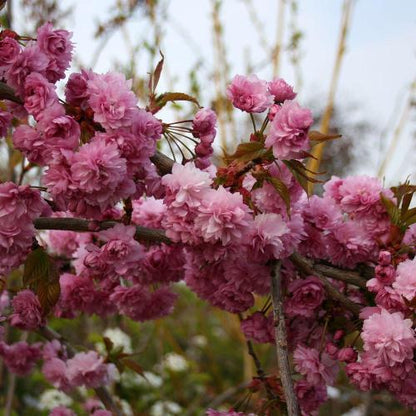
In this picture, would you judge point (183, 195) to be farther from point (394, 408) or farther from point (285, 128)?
point (394, 408)

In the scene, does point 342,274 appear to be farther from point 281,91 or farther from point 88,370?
point 88,370

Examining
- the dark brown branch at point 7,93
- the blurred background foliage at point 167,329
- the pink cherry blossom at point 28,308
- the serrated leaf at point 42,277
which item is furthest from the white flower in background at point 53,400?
the dark brown branch at point 7,93

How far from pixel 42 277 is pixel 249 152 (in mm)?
542

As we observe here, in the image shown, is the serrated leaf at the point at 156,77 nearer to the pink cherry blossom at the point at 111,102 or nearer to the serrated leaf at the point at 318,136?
the pink cherry blossom at the point at 111,102

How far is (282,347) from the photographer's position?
1.32 m

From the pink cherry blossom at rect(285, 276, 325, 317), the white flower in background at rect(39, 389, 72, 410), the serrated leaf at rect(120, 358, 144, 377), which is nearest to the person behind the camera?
the pink cherry blossom at rect(285, 276, 325, 317)

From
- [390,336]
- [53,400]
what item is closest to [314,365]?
[390,336]

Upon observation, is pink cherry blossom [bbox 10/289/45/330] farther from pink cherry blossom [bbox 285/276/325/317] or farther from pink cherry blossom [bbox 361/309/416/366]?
pink cherry blossom [bbox 361/309/416/366]

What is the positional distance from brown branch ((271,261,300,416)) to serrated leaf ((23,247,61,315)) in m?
0.49

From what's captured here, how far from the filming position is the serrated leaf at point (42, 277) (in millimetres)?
1425

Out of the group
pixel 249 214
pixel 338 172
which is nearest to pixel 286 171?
pixel 249 214

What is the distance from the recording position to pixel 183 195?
1.27m

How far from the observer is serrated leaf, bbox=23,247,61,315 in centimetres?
142

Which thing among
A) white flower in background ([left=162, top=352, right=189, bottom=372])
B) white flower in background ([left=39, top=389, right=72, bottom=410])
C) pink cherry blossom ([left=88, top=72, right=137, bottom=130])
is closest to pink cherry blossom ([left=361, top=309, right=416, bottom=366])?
pink cherry blossom ([left=88, top=72, right=137, bottom=130])
